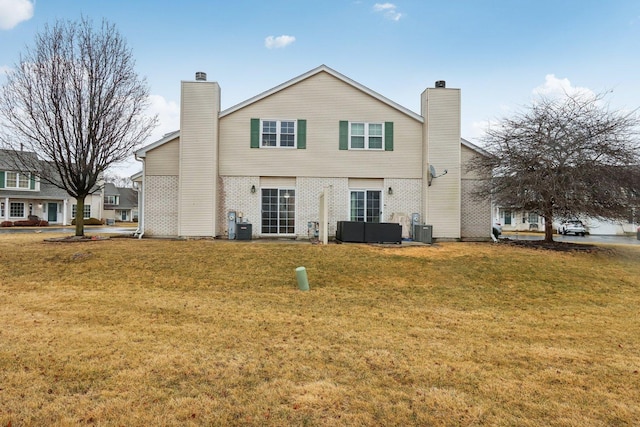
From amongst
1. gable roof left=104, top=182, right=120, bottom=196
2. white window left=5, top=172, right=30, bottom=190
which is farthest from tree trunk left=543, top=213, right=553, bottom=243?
gable roof left=104, top=182, right=120, bottom=196

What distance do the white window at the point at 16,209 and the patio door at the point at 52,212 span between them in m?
1.97

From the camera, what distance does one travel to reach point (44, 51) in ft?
45.1

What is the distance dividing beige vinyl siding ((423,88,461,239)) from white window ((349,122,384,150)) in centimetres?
205

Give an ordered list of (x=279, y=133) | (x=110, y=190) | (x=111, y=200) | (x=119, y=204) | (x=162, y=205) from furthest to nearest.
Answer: (x=119, y=204) < (x=110, y=190) < (x=111, y=200) < (x=279, y=133) < (x=162, y=205)

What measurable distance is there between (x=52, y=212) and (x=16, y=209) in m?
2.64

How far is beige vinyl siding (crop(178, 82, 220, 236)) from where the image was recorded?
14.9 m

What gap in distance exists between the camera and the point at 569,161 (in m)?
13.2

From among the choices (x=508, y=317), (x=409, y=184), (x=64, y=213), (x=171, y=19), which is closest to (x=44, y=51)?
(x=171, y=19)

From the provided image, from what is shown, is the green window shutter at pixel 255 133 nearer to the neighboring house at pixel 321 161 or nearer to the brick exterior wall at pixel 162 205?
the neighboring house at pixel 321 161

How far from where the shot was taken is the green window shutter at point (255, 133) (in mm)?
15586

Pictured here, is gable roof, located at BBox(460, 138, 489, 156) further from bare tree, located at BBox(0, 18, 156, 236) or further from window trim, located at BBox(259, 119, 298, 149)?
bare tree, located at BBox(0, 18, 156, 236)

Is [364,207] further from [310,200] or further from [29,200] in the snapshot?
[29,200]

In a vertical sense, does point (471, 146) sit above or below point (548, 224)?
above

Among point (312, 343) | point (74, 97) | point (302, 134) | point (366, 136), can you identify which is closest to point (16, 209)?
point (74, 97)
